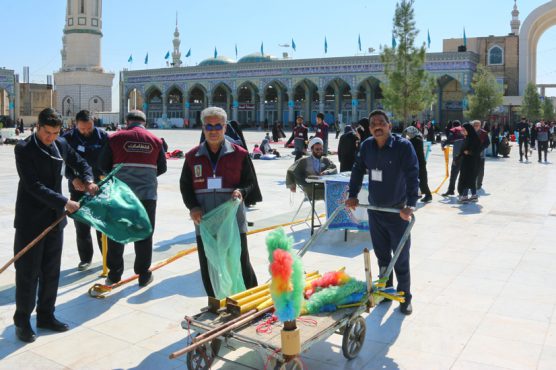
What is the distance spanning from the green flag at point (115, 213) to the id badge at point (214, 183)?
0.76 meters

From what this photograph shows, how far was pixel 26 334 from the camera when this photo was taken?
360 cm

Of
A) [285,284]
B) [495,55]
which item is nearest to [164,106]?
[495,55]

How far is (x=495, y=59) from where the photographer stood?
145 feet

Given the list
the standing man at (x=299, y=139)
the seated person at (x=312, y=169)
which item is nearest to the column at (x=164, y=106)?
the standing man at (x=299, y=139)

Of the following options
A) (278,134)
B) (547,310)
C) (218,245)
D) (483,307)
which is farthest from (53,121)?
(278,134)

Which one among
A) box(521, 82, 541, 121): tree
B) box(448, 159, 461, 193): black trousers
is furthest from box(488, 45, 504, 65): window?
box(448, 159, 461, 193): black trousers

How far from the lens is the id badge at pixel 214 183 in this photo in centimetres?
373

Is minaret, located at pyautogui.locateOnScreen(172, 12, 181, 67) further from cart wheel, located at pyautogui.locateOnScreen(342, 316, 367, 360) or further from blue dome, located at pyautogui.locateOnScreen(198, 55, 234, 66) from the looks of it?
cart wheel, located at pyautogui.locateOnScreen(342, 316, 367, 360)

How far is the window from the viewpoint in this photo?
4409cm

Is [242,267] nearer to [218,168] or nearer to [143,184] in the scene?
[218,168]

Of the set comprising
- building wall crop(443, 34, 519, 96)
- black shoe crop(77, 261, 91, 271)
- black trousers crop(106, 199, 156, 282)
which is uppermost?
building wall crop(443, 34, 519, 96)

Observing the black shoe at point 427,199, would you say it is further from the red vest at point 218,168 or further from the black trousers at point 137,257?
the red vest at point 218,168

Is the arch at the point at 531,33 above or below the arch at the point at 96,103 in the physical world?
above

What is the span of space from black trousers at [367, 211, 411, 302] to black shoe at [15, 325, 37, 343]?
251 cm
